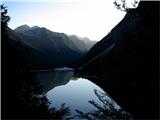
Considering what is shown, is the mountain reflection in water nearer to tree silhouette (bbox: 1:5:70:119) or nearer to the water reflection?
the water reflection

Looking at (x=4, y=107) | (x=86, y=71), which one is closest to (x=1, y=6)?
(x=4, y=107)

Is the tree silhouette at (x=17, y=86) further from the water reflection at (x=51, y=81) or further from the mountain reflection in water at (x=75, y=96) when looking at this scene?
the water reflection at (x=51, y=81)

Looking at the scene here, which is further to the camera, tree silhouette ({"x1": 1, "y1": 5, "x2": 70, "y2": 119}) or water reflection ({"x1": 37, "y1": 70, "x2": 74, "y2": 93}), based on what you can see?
water reflection ({"x1": 37, "y1": 70, "x2": 74, "y2": 93})

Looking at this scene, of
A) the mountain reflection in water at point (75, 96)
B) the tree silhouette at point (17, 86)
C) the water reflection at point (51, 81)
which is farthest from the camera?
the water reflection at point (51, 81)

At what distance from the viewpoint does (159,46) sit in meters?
6.57

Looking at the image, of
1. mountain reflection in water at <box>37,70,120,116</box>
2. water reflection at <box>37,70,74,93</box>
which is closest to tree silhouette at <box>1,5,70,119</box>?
mountain reflection in water at <box>37,70,120,116</box>

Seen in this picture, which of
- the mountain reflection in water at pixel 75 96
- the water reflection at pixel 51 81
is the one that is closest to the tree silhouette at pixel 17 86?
the mountain reflection in water at pixel 75 96

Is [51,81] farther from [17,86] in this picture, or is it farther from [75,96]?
[17,86]

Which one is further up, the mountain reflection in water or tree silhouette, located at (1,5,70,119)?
the mountain reflection in water

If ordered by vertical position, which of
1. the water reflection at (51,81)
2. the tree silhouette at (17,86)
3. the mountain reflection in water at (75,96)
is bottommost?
the tree silhouette at (17,86)

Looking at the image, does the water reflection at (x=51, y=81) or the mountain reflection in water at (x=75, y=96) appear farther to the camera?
the water reflection at (x=51, y=81)

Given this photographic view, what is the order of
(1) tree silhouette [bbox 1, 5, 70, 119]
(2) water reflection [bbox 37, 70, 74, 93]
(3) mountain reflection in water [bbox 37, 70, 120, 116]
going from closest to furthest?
(1) tree silhouette [bbox 1, 5, 70, 119]
(3) mountain reflection in water [bbox 37, 70, 120, 116]
(2) water reflection [bbox 37, 70, 74, 93]

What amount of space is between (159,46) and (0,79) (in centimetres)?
779

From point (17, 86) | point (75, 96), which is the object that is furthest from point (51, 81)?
point (17, 86)
